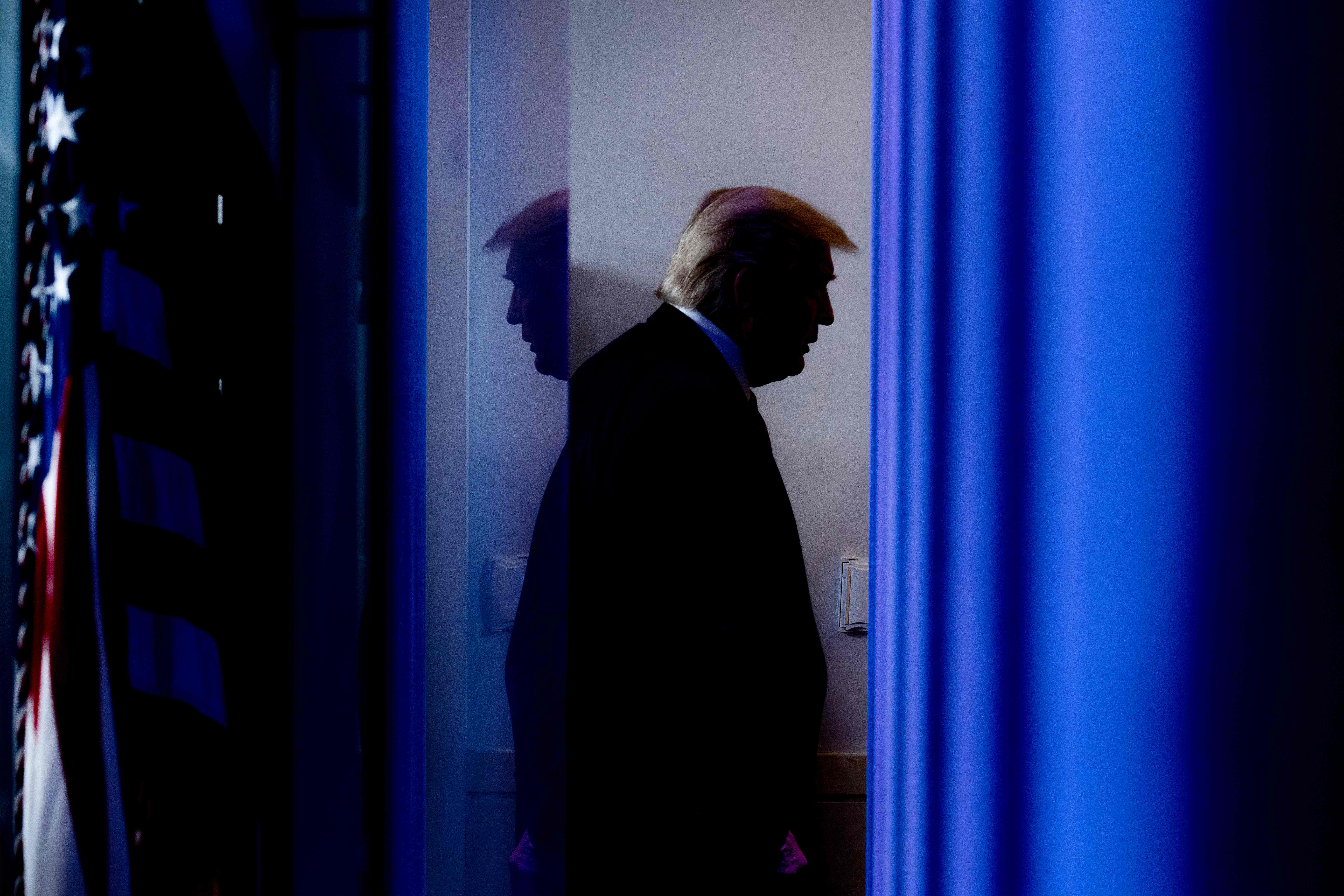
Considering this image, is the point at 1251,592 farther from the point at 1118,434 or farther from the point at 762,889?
the point at 762,889

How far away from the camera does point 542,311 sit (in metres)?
0.57

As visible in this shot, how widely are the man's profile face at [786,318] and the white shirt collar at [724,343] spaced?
0.07ft

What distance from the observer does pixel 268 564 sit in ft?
1.78

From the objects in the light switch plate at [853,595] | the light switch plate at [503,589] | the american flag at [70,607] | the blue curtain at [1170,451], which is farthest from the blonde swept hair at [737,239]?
the blue curtain at [1170,451]

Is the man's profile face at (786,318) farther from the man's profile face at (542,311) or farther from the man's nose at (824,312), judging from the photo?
the man's profile face at (542,311)

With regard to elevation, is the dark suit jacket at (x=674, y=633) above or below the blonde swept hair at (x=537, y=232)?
below

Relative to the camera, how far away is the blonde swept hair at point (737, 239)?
1099 mm

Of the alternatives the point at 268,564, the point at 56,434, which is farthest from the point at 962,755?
the point at 56,434

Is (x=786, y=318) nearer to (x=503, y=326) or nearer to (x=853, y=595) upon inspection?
(x=853, y=595)

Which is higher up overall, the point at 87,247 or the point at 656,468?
the point at 87,247

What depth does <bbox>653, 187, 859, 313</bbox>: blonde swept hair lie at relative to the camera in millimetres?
1099

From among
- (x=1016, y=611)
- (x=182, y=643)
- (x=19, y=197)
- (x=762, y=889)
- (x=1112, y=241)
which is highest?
(x=19, y=197)

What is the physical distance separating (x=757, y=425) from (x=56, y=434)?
0.85 metres

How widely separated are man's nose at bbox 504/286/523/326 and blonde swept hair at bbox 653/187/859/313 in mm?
547
